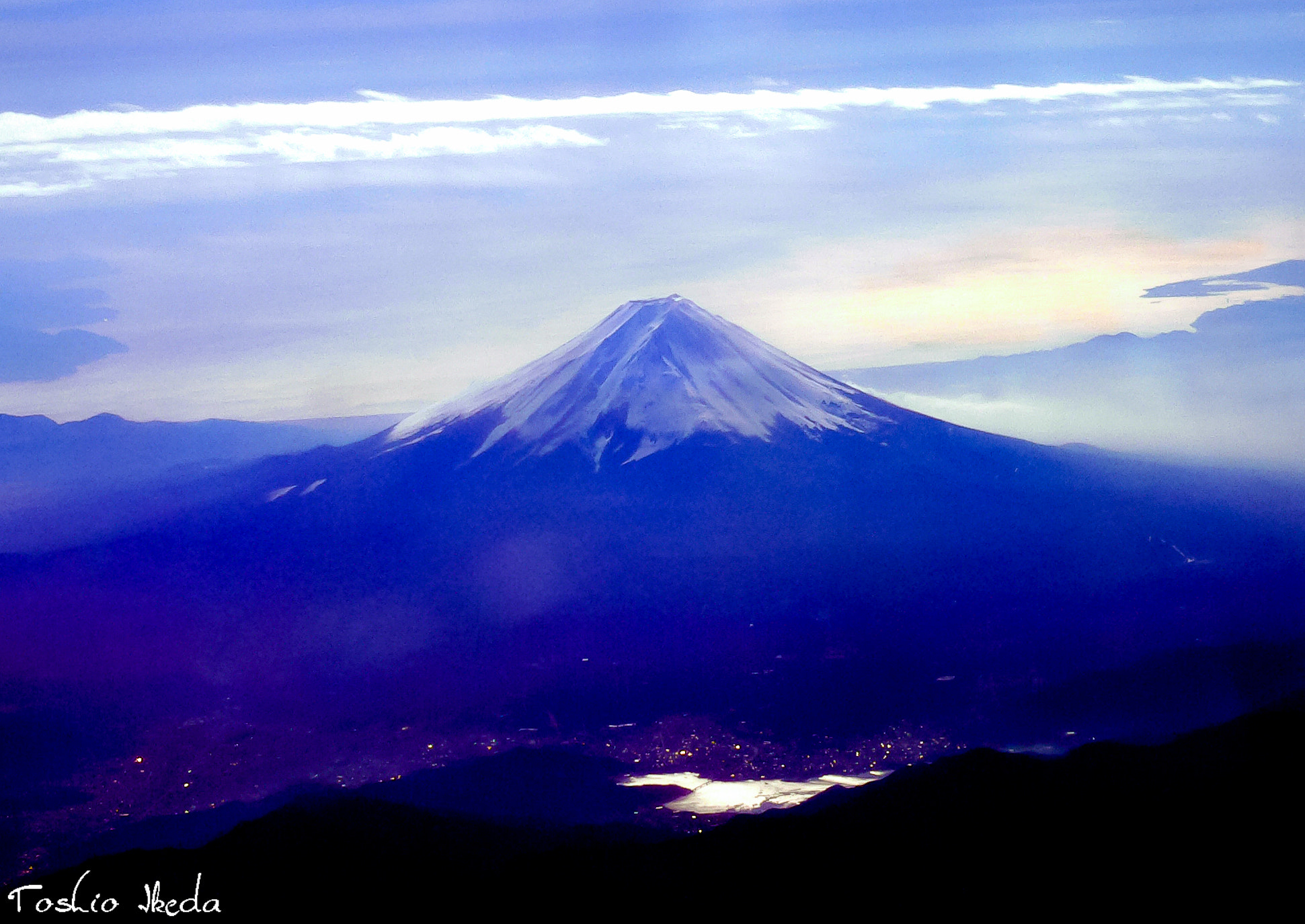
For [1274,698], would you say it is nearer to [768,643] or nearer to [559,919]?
[768,643]

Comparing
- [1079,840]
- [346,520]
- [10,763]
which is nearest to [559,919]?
[1079,840]

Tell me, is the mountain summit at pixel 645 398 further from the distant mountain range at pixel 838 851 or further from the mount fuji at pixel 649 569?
the distant mountain range at pixel 838 851

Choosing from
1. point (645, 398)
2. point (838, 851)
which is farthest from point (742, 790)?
point (645, 398)
